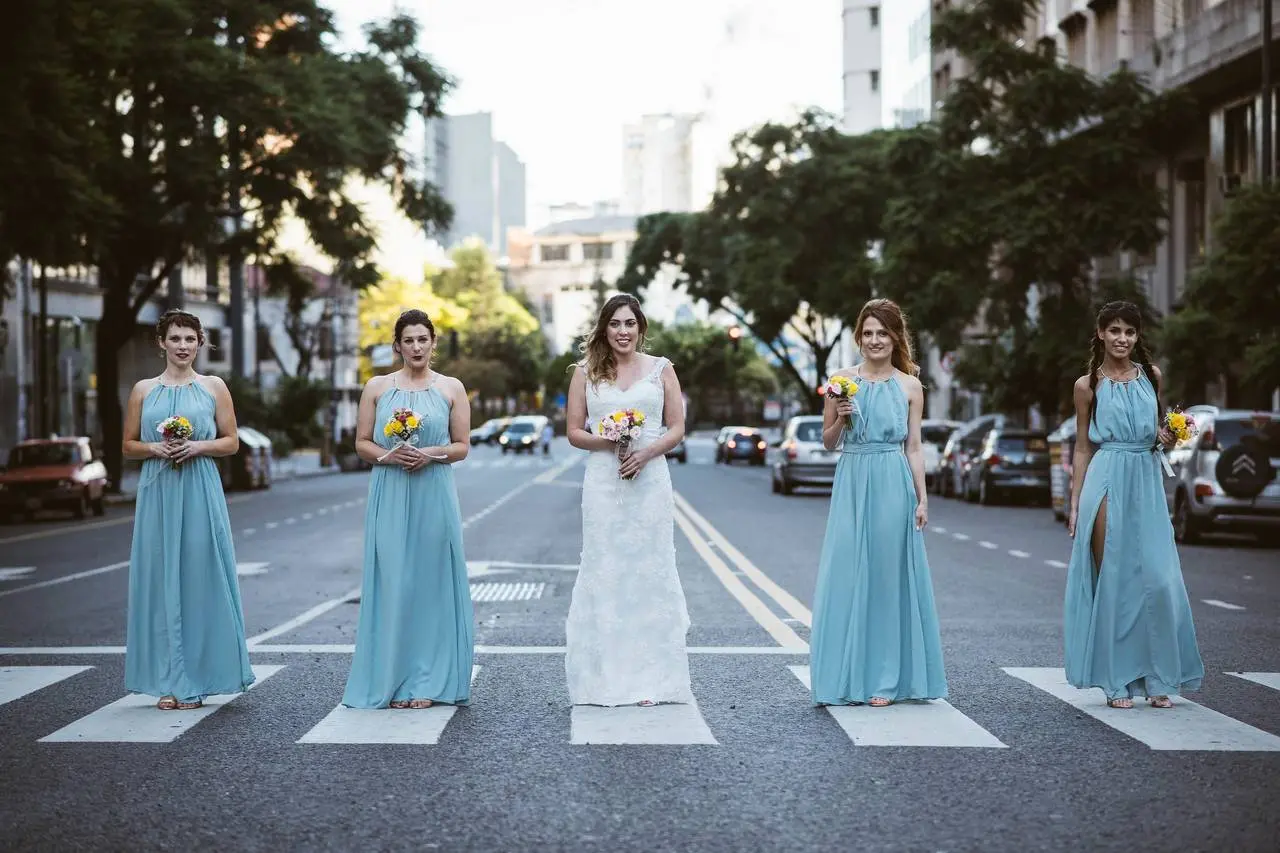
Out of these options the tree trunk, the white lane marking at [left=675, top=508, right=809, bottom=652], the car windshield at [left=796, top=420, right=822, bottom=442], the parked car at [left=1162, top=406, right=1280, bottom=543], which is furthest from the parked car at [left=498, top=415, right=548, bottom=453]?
the parked car at [left=1162, top=406, right=1280, bottom=543]

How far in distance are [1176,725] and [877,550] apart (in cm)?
156

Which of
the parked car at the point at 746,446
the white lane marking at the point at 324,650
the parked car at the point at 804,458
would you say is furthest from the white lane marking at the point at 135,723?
the parked car at the point at 746,446

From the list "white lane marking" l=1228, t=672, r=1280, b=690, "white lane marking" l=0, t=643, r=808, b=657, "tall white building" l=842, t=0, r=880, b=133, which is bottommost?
"white lane marking" l=0, t=643, r=808, b=657

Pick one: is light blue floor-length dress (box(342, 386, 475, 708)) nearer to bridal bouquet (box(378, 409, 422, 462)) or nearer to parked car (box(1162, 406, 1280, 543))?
bridal bouquet (box(378, 409, 422, 462))

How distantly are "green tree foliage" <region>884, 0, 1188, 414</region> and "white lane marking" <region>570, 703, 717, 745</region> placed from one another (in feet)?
95.8

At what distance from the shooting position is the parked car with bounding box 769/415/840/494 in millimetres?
38531

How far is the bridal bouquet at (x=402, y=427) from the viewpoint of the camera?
29.4 feet

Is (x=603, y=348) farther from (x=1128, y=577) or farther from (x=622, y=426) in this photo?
(x=1128, y=577)

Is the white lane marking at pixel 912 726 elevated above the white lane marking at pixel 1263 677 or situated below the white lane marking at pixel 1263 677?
above

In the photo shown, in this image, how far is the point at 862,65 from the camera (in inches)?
4075

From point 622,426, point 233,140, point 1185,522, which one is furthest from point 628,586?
point 233,140

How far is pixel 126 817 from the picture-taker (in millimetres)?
6477

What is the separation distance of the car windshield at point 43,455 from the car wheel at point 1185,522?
758 inches

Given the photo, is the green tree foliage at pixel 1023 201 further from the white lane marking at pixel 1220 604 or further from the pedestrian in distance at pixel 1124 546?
the pedestrian in distance at pixel 1124 546
